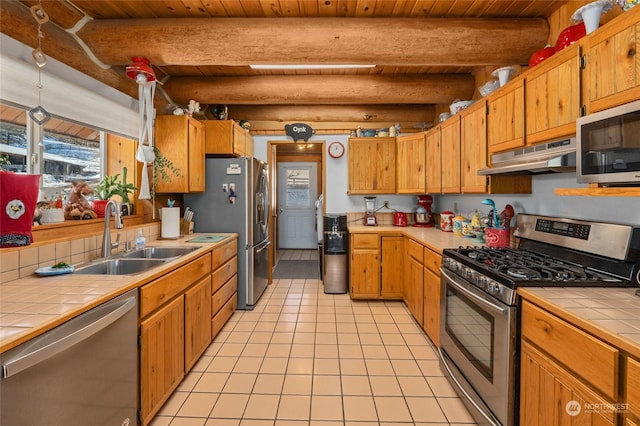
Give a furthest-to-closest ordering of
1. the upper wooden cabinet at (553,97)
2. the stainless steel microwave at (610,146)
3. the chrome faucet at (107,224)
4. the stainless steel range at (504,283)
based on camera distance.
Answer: the chrome faucet at (107,224)
the upper wooden cabinet at (553,97)
the stainless steel range at (504,283)
the stainless steel microwave at (610,146)

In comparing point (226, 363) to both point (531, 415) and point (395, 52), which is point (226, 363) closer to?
point (531, 415)

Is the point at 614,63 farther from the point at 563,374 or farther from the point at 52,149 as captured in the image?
the point at 52,149

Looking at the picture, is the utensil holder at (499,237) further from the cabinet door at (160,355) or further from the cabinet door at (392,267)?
the cabinet door at (160,355)

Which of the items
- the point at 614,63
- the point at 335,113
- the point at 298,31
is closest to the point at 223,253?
the point at 298,31

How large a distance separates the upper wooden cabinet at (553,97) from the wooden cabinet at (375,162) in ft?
7.13

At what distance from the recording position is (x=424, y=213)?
4.13m

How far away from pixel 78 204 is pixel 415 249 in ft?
9.25

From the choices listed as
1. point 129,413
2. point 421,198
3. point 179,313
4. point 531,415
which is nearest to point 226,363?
point 179,313

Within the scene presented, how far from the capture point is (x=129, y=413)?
149cm

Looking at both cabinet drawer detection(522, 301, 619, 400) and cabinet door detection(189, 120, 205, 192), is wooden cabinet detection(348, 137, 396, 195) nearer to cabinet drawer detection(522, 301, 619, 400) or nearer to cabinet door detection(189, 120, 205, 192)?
cabinet door detection(189, 120, 205, 192)

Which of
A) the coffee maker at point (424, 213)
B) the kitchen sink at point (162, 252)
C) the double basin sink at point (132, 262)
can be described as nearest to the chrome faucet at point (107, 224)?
the double basin sink at point (132, 262)

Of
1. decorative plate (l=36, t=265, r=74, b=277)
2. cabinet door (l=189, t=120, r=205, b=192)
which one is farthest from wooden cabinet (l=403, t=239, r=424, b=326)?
decorative plate (l=36, t=265, r=74, b=277)

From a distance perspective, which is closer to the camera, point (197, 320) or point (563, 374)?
point (563, 374)

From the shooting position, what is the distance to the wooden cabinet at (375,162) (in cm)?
409
